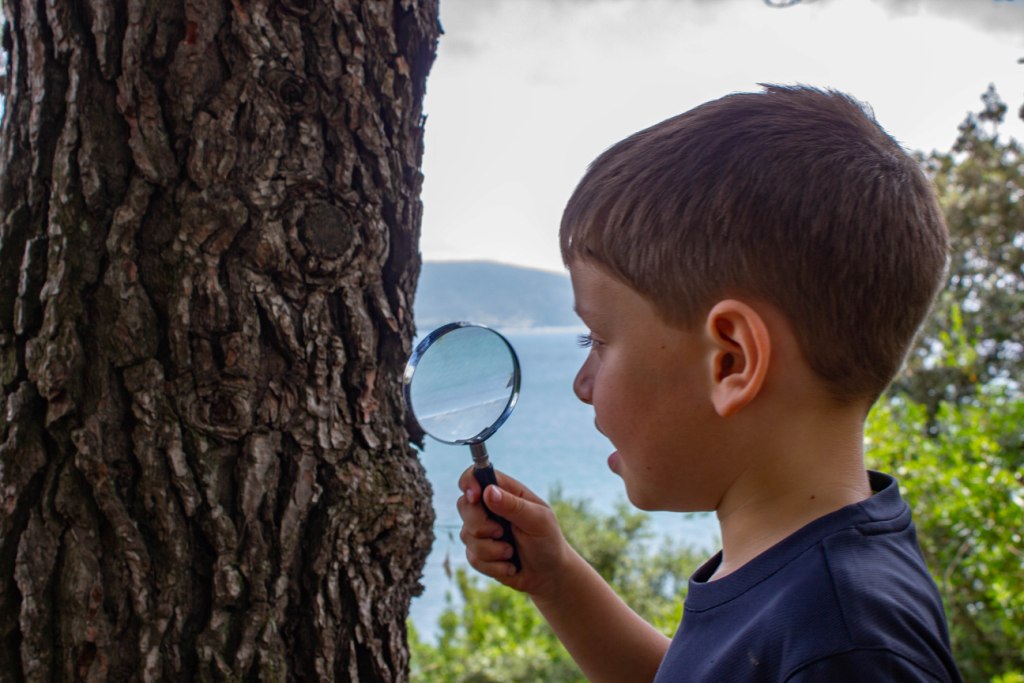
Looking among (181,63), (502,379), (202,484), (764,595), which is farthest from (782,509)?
Result: (181,63)

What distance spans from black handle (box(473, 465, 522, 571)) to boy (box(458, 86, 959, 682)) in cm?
29

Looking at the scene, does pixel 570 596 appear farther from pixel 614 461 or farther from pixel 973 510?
pixel 973 510

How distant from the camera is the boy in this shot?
1.15 meters

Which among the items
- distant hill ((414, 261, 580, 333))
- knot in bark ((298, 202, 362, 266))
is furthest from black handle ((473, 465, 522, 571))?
distant hill ((414, 261, 580, 333))

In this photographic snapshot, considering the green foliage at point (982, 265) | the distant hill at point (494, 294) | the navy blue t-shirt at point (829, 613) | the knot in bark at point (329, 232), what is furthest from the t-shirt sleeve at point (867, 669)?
the distant hill at point (494, 294)

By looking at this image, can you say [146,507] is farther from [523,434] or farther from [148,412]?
[523,434]

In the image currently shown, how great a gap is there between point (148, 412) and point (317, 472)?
287 millimetres

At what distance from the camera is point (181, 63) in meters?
1.40

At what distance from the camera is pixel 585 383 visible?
1389mm

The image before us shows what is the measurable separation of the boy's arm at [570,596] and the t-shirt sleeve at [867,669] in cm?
70

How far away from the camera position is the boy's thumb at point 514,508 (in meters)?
1.55

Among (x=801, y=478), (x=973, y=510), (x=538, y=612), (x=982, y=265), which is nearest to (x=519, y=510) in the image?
(x=801, y=478)

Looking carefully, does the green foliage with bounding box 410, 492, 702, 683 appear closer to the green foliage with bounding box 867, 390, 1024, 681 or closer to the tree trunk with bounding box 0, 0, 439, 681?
the green foliage with bounding box 867, 390, 1024, 681

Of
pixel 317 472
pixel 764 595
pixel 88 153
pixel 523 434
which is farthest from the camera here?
pixel 523 434
